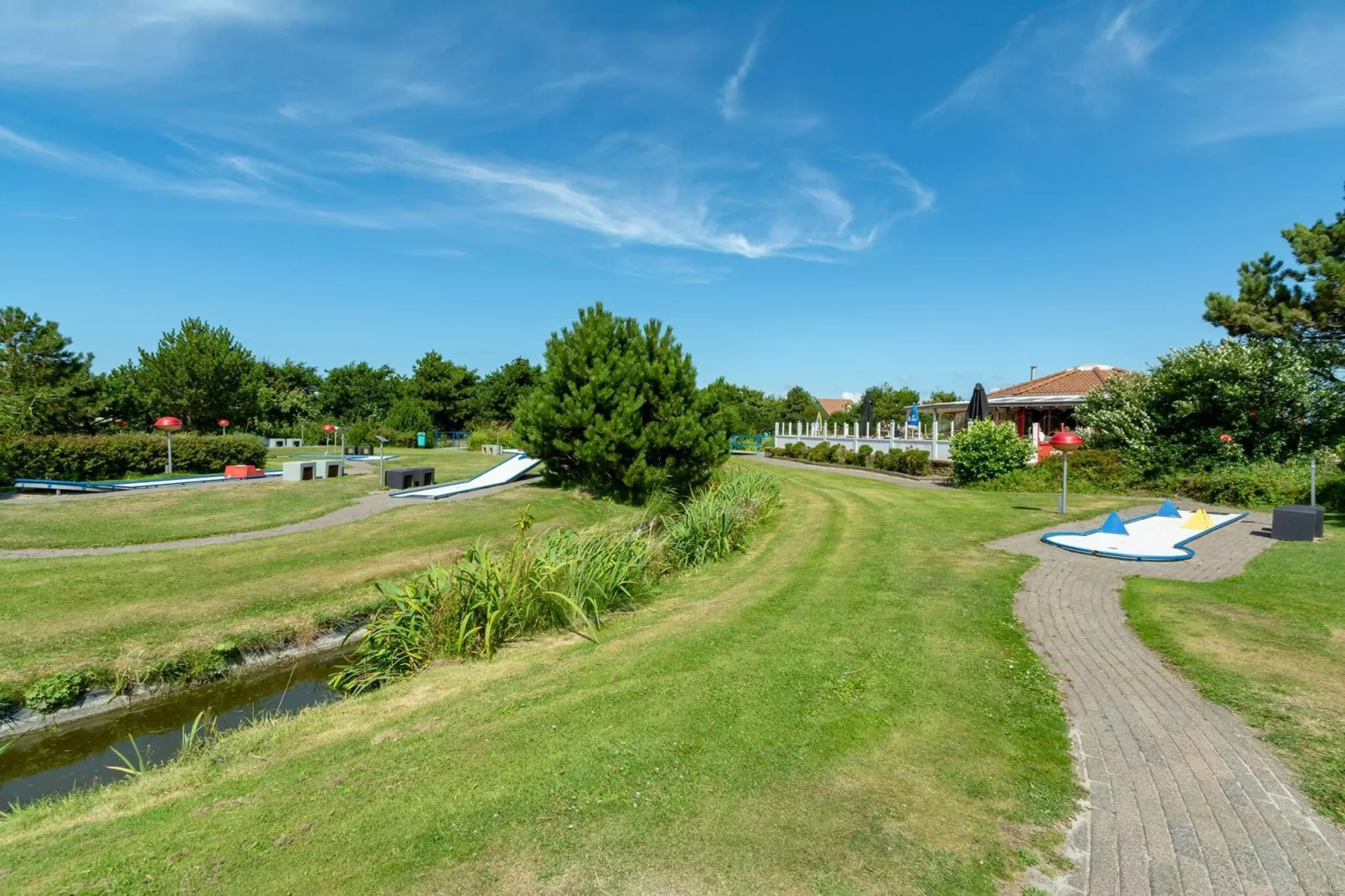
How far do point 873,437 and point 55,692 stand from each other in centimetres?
2671

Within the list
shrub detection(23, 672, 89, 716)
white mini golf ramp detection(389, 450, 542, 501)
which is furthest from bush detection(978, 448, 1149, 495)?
shrub detection(23, 672, 89, 716)

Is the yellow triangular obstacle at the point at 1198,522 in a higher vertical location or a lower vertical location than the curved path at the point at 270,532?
higher

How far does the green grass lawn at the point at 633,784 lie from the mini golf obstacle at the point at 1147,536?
14.8 ft

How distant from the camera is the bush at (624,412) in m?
14.7

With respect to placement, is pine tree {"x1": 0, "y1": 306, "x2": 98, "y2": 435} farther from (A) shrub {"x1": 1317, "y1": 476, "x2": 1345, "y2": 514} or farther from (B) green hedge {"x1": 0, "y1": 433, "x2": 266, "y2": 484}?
(A) shrub {"x1": 1317, "y1": 476, "x2": 1345, "y2": 514}

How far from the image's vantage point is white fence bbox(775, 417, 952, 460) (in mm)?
22562

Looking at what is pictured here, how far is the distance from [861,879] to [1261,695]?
3.62m

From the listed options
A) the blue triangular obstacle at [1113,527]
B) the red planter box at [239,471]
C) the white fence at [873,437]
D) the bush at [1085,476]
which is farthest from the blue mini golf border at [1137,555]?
the red planter box at [239,471]

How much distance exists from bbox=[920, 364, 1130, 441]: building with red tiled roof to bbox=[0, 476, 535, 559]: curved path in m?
19.2

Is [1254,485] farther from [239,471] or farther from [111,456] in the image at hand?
[111,456]

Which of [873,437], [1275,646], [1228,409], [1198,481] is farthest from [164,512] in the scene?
[873,437]

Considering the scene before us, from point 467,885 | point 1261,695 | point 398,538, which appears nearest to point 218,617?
point 398,538

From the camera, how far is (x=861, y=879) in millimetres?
2539

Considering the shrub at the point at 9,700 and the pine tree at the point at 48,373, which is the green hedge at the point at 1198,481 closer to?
the shrub at the point at 9,700
